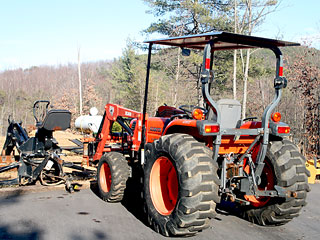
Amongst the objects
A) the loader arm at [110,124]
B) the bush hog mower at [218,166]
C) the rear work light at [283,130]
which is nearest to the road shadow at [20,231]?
the bush hog mower at [218,166]

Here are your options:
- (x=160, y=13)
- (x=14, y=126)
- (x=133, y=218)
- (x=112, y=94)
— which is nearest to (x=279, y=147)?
(x=133, y=218)

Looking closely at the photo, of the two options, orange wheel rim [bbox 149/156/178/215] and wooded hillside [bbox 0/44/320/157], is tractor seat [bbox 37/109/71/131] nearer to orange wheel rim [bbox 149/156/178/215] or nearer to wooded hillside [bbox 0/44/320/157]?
orange wheel rim [bbox 149/156/178/215]

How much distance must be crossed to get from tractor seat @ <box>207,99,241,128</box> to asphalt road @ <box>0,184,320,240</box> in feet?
4.84

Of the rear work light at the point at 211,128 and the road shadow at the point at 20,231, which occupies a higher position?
the rear work light at the point at 211,128

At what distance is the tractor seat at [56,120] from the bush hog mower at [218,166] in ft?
7.54

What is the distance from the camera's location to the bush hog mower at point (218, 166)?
4.15 m

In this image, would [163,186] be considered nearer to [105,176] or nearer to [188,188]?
[188,188]

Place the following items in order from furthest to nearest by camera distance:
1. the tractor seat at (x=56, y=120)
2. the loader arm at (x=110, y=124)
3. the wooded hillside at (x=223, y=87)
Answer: the wooded hillside at (x=223, y=87), the tractor seat at (x=56, y=120), the loader arm at (x=110, y=124)

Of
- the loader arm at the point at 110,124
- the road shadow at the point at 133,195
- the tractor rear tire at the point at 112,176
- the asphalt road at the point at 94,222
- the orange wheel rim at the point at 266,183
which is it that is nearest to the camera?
the asphalt road at the point at 94,222

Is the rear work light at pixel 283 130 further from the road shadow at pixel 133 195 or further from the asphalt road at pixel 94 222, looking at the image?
the road shadow at pixel 133 195

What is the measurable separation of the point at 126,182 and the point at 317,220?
3.15m

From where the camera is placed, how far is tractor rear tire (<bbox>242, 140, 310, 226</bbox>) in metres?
4.78

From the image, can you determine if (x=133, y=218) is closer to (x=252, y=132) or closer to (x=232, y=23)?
(x=252, y=132)

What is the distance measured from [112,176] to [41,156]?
6.39 feet
